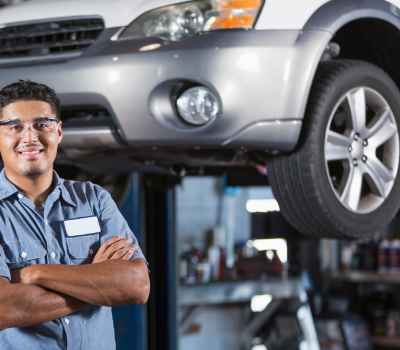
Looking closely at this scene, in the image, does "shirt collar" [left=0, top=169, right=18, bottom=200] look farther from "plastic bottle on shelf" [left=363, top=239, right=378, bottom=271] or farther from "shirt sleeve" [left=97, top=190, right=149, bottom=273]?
"plastic bottle on shelf" [left=363, top=239, right=378, bottom=271]

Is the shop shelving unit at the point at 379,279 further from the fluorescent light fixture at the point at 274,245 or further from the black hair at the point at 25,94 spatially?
the black hair at the point at 25,94

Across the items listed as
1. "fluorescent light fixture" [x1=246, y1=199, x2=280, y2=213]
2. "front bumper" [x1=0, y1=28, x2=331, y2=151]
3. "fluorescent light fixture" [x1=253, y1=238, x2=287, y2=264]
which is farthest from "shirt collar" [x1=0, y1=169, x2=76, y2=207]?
"fluorescent light fixture" [x1=246, y1=199, x2=280, y2=213]

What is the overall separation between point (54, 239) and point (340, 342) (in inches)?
156

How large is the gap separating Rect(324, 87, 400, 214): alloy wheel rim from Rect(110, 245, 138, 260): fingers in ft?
2.44

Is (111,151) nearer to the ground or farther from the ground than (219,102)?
nearer to the ground

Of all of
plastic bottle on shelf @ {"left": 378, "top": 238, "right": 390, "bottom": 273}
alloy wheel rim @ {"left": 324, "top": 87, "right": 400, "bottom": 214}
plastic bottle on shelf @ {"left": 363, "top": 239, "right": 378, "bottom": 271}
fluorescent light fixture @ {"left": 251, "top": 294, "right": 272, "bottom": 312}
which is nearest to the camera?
alloy wheel rim @ {"left": 324, "top": 87, "right": 400, "bottom": 214}

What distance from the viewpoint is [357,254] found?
4801mm

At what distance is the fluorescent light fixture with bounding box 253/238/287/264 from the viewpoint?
5301mm

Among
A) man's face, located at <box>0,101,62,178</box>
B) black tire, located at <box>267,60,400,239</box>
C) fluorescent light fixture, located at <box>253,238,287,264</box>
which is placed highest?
man's face, located at <box>0,101,62,178</box>

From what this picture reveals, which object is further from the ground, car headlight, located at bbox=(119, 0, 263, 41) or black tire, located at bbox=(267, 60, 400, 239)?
car headlight, located at bbox=(119, 0, 263, 41)

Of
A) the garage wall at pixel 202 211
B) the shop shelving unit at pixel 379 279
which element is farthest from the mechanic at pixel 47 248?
the garage wall at pixel 202 211

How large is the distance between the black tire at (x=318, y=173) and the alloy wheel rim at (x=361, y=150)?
0.02 m

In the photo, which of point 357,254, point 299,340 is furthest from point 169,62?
point 357,254

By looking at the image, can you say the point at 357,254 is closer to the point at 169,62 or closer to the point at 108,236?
the point at 169,62
